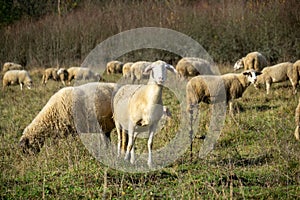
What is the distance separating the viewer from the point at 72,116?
772 cm

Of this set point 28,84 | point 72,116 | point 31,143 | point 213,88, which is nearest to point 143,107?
point 72,116

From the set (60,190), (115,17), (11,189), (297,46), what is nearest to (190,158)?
(60,190)

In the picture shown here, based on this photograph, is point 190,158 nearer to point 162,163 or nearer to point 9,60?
point 162,163

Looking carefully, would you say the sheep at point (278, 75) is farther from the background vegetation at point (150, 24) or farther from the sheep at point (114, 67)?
the sheep at point (114, 67)

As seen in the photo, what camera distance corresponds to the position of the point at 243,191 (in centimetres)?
510

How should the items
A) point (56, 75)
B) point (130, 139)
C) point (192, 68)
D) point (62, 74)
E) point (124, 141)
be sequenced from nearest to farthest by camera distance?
point (130, 139) → point (124, 141) → point (192, 68) → point (62, 74) → point (56, 75)

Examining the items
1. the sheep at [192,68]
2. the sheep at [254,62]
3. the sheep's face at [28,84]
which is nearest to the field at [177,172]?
the sheep at [254,62]

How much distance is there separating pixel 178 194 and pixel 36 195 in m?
1.64

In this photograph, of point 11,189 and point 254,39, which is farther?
point 254,39

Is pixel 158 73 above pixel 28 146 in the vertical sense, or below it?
above

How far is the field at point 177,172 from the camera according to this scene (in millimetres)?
5258

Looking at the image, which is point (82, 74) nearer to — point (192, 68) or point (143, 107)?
point (192, 68)

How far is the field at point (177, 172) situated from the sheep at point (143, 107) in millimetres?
620

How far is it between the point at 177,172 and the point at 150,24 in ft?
67.6
